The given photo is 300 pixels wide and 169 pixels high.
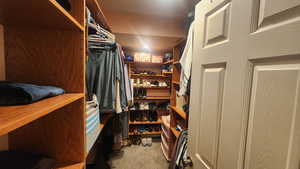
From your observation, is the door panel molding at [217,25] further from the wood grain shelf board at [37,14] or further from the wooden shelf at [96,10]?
the wooden shelf at [96,10]

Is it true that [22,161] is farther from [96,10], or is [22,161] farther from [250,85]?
[96,10]

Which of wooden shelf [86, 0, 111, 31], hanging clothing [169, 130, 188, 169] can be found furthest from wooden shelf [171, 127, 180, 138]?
wooden shelf [86, 0, 111, 31]

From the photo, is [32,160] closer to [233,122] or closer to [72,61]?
[72,61]

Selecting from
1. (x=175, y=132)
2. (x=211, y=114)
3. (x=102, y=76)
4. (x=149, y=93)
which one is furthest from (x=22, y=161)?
(x=149, y=93)

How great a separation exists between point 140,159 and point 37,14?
2.20m

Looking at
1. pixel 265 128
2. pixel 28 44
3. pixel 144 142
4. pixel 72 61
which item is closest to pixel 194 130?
pixel 265 128

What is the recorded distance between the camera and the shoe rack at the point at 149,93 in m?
2.59

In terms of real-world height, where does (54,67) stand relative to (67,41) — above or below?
below

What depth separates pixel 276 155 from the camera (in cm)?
40

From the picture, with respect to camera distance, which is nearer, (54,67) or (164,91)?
(54,67)

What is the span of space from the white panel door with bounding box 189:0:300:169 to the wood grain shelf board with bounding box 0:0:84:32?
28.5 inches

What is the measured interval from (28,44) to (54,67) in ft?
0.51

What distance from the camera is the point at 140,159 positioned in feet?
→ 6.68

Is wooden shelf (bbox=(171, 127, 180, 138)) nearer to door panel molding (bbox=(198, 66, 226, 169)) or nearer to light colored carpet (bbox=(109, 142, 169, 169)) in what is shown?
light colored carpet (bbox=(109, 142, 169, 169))
